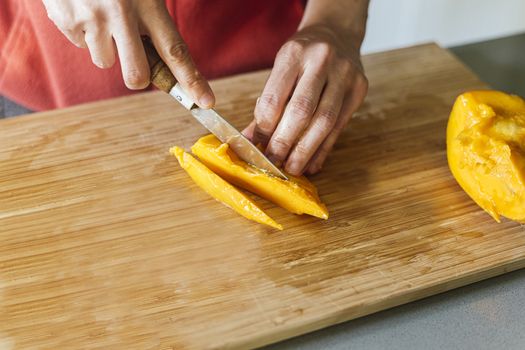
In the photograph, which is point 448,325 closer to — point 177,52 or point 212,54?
point 177,52

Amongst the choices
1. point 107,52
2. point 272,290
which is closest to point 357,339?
point 272,290

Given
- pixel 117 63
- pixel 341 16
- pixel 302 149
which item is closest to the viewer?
pixel 302 149

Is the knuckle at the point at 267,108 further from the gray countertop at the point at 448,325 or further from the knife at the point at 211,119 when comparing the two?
the gray countertop at the point at 448,325

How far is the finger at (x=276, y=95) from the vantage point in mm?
1456

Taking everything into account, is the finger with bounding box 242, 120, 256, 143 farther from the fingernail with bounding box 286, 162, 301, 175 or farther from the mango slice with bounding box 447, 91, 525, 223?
the mango slice with bounding box 447, 91, 525, 223

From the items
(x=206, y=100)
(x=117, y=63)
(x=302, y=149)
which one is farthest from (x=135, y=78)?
(x=117, y=63)

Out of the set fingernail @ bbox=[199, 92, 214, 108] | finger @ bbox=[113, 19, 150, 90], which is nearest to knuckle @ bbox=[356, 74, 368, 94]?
fingernail @ bbox=[199, 92, 214, 108]

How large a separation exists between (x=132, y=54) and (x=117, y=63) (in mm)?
529

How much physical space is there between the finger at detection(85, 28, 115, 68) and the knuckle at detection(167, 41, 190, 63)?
0.13m

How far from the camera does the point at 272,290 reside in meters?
1.26

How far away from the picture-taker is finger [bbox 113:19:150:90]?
1272 mm

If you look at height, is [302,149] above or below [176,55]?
below

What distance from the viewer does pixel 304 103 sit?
1.45 m

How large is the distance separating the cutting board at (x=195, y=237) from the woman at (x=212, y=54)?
136 mm
